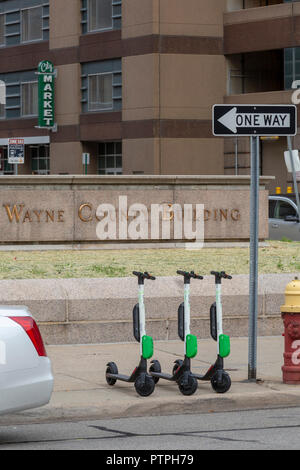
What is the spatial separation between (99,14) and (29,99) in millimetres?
6449

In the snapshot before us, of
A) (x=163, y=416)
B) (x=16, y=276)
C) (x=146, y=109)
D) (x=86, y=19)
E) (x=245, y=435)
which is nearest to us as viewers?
(x=245, y=435)

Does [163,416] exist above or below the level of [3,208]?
below

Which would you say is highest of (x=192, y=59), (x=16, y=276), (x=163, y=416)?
(x=192, y=59)

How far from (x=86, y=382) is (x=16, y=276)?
465 cm

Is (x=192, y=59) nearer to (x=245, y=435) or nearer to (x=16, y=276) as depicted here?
(x=16, y=276)

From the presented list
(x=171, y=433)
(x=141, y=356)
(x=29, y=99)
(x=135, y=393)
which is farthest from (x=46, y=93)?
(x=171, y=433)

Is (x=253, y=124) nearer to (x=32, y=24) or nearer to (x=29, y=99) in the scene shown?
(x=29, y=99)

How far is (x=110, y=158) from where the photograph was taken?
4766 cm

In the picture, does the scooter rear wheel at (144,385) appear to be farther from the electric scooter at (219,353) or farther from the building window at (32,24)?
the building window at (32,24)

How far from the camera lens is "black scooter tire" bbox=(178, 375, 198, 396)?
31.8ft

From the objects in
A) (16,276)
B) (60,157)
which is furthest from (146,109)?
Answer: (16,276)

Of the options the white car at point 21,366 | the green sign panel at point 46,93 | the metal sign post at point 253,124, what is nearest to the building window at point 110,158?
the green sign panel at point 46,93

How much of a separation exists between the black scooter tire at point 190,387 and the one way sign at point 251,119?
2.63m

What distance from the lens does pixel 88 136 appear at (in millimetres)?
46844
